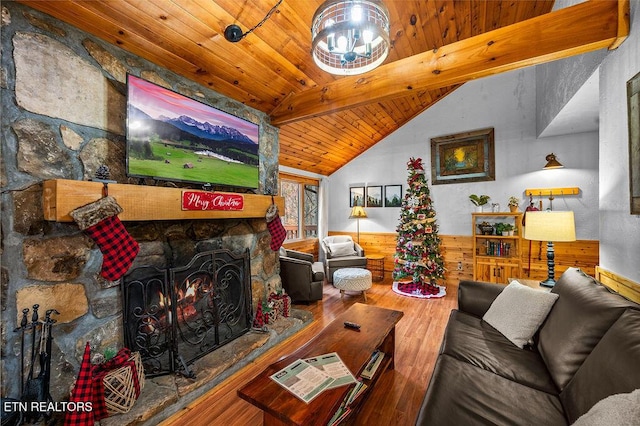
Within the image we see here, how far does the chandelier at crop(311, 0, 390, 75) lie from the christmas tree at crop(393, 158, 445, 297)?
11.0 ft

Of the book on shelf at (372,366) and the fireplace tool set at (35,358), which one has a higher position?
the fireplace tool set at (35,358)

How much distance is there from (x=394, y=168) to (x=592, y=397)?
4472mm

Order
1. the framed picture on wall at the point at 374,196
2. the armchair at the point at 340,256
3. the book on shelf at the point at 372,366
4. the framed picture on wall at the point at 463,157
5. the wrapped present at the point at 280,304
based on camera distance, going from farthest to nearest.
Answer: the framed picture on wall at the point at 374,196, the armchair at the point at 340,256, the framed picture on wall at the point at 463,157, the wrapped present at the point at 280,304, the book on shelf at the point at 372,366

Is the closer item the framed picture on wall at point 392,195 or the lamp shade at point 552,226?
the lamp shade at point 552,226

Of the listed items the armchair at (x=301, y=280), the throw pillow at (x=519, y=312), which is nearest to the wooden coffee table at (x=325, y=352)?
the throw pillow at (x=519, y=312)

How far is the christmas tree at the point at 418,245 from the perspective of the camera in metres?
4.10

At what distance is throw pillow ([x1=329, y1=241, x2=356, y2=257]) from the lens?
4.75m

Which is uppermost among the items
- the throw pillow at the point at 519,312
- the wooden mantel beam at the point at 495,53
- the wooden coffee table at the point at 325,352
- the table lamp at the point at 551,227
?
the wooden mantel beam at the point at 495,53

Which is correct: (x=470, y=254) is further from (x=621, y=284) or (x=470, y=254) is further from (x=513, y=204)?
(x=621, y=284)

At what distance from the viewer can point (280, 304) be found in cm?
279

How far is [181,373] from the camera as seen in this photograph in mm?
1824

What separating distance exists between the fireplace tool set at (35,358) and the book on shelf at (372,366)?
5.93ft

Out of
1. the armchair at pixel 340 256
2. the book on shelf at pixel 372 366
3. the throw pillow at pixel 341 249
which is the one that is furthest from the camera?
the throw pillow at pixel 341 249

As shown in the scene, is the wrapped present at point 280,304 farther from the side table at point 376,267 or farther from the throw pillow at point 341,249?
the side table at point 376,267
